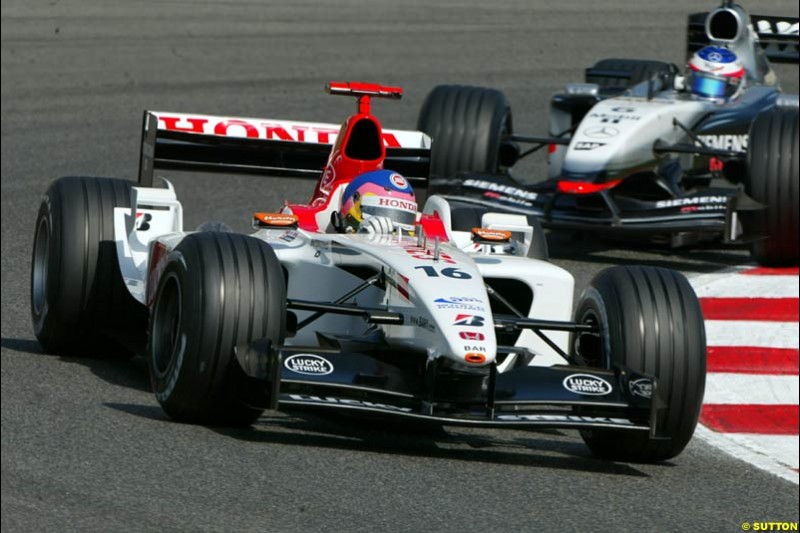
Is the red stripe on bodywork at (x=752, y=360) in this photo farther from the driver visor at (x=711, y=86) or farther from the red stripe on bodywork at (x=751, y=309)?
the driver visor at (x=711, y=86)

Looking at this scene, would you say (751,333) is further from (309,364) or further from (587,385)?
(309,364)

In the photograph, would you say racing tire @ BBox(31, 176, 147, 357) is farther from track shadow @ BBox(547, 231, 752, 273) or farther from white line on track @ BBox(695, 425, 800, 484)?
track shadow @ BBox(547, 231, 752, 273)

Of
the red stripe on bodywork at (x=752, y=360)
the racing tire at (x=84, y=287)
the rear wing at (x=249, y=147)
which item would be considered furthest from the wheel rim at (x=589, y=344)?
the rear wing at (x=249, y=147)

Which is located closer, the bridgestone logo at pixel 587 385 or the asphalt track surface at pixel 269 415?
the asphalt track surface at pixel 269 415

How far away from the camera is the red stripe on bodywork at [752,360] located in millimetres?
9805

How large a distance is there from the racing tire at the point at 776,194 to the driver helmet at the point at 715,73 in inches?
65.1

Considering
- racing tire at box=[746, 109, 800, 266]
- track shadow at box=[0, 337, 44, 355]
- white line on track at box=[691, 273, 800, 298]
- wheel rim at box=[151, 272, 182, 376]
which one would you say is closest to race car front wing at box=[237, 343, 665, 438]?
wheel rim at box=[151, 272, 182, 376]

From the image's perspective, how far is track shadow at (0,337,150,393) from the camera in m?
8.39

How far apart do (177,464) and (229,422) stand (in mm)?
692

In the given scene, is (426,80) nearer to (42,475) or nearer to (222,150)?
(222,150)

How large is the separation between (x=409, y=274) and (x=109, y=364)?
2.08 metres

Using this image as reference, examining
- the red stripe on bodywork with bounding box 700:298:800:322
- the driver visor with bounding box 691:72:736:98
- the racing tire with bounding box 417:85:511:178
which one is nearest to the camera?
the red stripe on bodywork with bounding box 700:298:800:322

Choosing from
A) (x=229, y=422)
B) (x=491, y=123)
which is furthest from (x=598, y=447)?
(x=491, y=123)

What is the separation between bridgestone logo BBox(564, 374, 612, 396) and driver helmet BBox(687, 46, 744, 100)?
7.09 m
